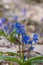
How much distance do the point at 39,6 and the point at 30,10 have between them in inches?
26.6

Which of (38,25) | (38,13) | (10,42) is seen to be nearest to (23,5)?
(38,13)

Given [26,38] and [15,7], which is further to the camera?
[15,7]

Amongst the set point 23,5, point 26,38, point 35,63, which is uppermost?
point 23,5

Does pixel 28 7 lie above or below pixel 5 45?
above

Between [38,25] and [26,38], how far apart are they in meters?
3.91

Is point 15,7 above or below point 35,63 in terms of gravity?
above

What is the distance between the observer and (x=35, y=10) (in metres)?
8.06

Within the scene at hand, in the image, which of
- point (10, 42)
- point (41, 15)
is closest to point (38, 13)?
point (41, 15)

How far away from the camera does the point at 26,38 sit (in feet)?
7.72

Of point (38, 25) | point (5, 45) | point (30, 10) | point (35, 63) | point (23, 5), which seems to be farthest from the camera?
point (23, 5)

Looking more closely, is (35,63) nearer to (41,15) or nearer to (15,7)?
(41,15)

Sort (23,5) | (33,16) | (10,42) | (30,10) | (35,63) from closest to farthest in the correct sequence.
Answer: (35,63) < (10,42) < (33,16) < (30,10) < (23,5)

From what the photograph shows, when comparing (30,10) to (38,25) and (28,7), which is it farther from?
(38,25)

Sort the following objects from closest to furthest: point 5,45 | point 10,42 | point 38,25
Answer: point 5,45 → point 10,42 → point 38,25
